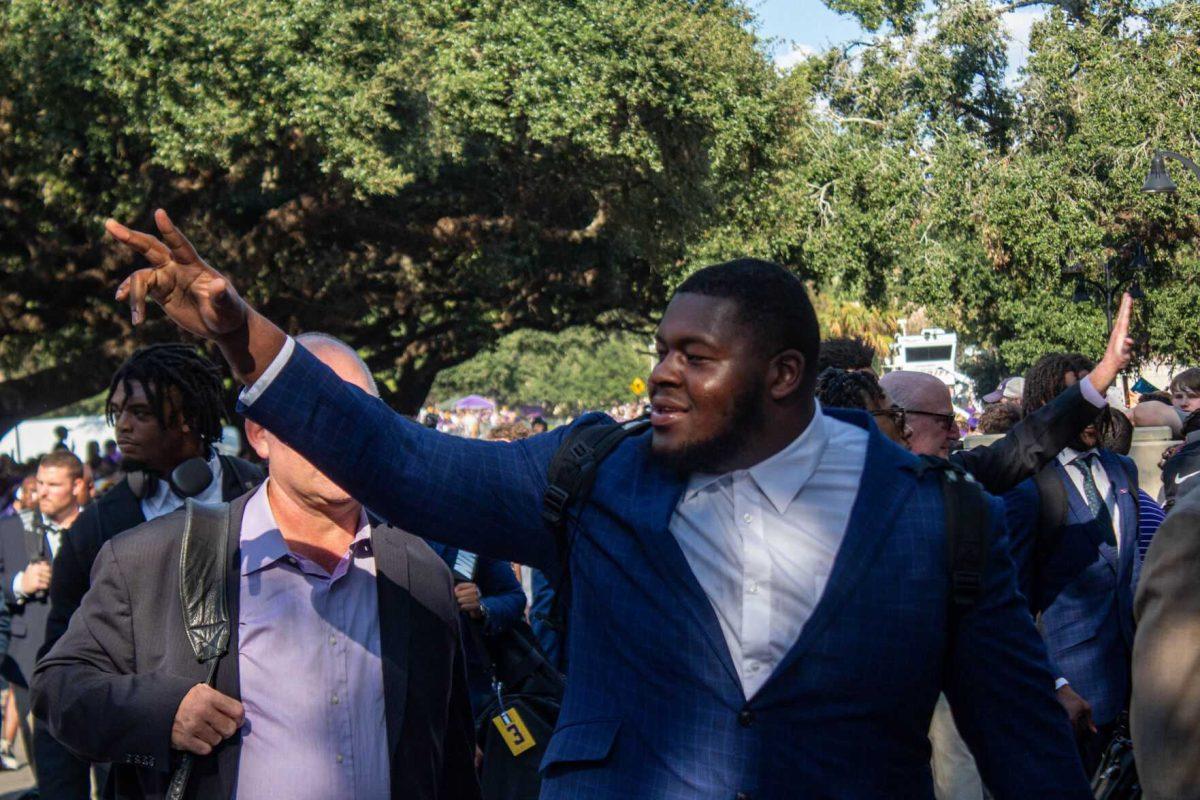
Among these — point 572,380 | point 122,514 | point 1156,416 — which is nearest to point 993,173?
point 1156,416

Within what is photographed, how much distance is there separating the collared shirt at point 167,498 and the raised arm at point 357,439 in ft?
6.14

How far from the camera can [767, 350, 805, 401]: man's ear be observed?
274 centimetres

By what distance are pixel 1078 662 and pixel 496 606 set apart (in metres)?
2.15

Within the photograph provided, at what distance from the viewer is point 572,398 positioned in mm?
87875

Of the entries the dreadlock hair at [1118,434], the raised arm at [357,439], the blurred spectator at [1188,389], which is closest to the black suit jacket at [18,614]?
the dreadlock hair at [1118,434]

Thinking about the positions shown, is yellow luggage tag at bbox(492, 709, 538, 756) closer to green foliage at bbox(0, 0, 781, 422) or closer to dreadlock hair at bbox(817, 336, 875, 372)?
dreadlock hair at bbox(817, 336, 875, 372)

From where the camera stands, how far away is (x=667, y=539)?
2.62m

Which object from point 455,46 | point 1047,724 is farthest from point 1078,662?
point 455,46

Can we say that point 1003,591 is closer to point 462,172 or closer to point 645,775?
point 645,775

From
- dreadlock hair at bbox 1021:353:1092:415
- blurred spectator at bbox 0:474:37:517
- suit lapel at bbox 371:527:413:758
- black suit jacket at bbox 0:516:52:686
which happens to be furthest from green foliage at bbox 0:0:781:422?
suit lapel at bbox 371:527:413:758

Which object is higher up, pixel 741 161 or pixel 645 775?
pixel 741 161

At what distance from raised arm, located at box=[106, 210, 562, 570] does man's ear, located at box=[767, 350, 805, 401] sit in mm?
411

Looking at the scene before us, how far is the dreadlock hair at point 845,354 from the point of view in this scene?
19.5 ft

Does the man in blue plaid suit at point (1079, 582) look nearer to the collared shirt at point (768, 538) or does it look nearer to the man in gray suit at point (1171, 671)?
the collared shirt at point (768, 538)
